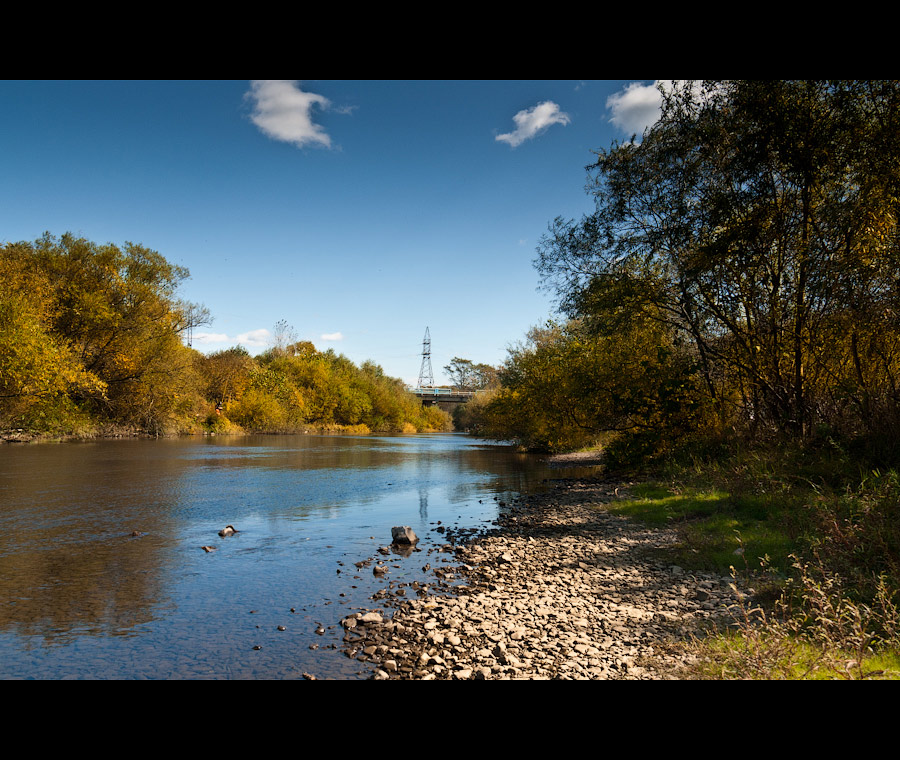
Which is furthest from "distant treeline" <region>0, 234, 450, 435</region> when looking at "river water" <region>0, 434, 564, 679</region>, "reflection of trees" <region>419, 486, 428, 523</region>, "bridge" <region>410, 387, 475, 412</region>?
"bridge" <region>410, 387, 475, 412</region>

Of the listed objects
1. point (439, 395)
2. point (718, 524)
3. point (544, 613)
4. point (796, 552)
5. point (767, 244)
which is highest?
point (767, 244)

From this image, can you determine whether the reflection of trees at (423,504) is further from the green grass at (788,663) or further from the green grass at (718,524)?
the green grass at (788,663)

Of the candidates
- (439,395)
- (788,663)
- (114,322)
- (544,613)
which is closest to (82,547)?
(544,613)

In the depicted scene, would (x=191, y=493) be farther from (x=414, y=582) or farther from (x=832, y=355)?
(x=832, y=355)

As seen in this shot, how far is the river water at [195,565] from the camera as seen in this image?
255 inches

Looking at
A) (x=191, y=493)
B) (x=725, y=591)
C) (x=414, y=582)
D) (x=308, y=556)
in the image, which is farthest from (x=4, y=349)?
(x=725, y=591)

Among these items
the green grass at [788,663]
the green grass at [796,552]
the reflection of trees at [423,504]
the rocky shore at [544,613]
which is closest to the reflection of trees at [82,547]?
the rocky shore at [544,613]

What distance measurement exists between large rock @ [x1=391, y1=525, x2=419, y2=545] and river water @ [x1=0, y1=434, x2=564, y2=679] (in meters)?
0.32

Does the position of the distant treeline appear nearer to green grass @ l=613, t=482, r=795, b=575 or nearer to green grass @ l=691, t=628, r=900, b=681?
green grass @ l=613, t=482, r=795, b=575

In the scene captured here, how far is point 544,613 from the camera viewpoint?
7.57 m

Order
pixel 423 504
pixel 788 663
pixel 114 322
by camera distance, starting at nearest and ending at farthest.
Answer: pixel 788 663 < pixel 423 504 < pixel 114 322

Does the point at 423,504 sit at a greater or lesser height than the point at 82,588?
lesser

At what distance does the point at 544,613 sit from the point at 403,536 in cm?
542

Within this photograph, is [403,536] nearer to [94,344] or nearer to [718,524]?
[718,524]
